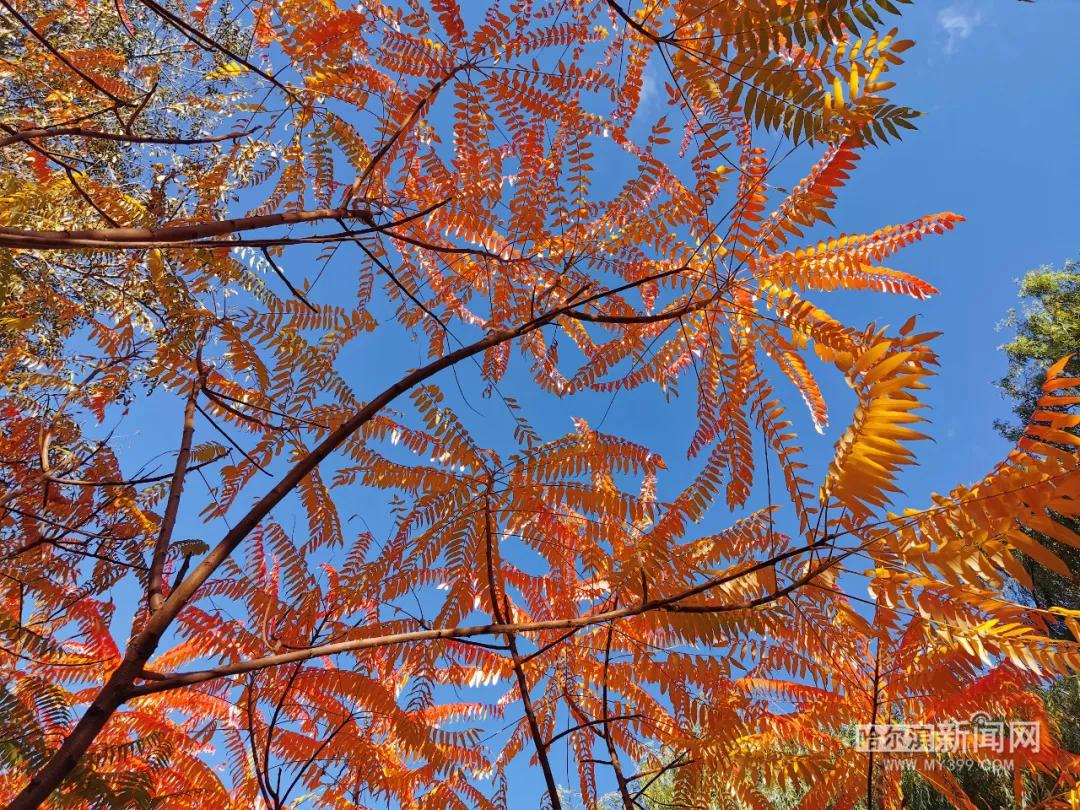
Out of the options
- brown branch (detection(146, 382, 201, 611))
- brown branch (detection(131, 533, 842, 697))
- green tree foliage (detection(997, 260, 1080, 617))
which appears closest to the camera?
brown branch (detection(131, 533, 842, 697))

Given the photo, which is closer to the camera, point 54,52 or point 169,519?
point 169,519

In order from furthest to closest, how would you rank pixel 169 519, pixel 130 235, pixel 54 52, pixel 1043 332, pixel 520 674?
pixel 1043 332
pixel 520 674
pixel 54 52
pixel 169 519
pixel 130 235

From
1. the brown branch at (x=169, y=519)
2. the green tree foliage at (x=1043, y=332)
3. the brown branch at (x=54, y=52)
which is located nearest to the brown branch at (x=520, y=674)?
the brown branch at (x=169, y=519)

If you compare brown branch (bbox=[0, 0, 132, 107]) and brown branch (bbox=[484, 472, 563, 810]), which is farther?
brown branch (bbox=[484, 472, 563, 810])

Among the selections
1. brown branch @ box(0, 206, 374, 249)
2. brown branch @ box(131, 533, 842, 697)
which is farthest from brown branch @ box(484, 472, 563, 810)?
brown branch @ box(0, 206, 374, 249)

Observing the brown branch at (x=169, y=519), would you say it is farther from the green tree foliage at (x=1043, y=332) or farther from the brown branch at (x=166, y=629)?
the green tree foliage at (x=1043, y=332)

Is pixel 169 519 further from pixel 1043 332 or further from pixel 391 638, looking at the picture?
pixel 1043 332

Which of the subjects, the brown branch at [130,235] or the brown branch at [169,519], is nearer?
the brown branch at [130,235]

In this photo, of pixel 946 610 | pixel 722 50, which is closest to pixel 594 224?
pixel 722 50

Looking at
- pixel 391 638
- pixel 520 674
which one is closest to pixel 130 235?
pixel 391 638

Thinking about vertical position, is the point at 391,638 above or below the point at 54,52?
below

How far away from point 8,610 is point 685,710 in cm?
211

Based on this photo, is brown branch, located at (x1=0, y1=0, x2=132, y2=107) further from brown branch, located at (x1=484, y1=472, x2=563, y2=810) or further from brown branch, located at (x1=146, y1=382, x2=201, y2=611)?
brown branch, located at (x1=484, y1=472, x2=563, y2=810)

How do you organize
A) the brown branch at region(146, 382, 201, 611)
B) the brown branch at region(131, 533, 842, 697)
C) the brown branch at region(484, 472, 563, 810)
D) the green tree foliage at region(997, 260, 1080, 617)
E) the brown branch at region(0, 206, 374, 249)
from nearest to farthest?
the brown branch at region(0, 206, 374, 249), the brown branch at region(131, 533, 842, 697), the brown branch at region(146, 382, 201, 611), the brown branch at region(484, 472, 563, 810), the green tree foliage at region(997, 260, 1080, 617)
